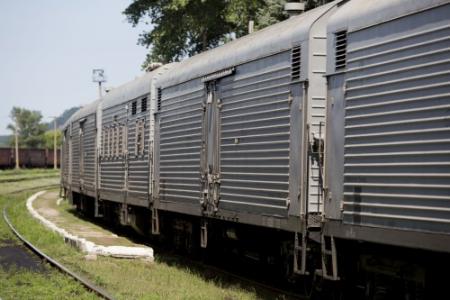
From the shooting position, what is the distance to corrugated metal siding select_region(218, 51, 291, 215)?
34.3 ft

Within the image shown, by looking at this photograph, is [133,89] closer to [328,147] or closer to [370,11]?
[328,147]

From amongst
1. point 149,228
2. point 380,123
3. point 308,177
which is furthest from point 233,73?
point 149,228

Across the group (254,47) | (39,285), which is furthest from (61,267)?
(254,47)

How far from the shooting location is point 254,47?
11672mm

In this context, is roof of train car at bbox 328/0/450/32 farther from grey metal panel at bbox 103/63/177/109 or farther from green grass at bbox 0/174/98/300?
grey metal panel at bbox 103/63/177/109

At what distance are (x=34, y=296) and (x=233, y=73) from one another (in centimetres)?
449

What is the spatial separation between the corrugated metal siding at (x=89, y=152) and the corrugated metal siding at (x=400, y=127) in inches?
638

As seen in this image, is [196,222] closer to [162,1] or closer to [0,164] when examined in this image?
[162,1]

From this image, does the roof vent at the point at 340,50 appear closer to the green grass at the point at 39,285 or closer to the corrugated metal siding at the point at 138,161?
the green grass at the point at 39,285

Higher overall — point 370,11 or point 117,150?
point 370,11

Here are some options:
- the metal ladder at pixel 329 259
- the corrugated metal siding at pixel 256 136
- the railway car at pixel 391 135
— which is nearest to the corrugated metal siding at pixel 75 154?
the corrugated metal siding at pixel 256 136

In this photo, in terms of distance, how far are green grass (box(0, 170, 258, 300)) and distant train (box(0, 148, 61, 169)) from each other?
59.6 m

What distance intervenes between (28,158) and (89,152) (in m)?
56.1

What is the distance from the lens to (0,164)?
76.1m
